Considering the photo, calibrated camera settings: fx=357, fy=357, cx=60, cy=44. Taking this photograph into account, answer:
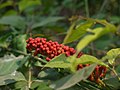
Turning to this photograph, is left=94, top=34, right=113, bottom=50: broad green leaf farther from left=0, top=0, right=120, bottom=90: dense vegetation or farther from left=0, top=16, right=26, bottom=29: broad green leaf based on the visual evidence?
left=0, top=0, right=120, bottom=90: dense vegetation

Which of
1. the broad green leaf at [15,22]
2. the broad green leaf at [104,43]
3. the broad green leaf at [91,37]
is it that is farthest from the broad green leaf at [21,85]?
the broad green leaf at [104,43]

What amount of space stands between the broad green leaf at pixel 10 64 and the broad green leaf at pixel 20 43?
0.12 meters

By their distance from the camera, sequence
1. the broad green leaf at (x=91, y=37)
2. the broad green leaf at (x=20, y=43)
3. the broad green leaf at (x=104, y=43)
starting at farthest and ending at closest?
1. the broad green leaf at (x=104, y=43)
2. the broad green leaf at (x=20, y=43)
3. the broad green leaf at (x=91, y=37)

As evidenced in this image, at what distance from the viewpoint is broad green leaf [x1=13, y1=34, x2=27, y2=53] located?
4.13 feet

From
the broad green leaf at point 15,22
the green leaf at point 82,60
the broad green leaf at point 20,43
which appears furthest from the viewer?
the broad green leaf at point 15,22

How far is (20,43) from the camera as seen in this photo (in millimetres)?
1288

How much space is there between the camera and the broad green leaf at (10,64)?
105 cm

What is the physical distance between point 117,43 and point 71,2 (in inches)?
27.9

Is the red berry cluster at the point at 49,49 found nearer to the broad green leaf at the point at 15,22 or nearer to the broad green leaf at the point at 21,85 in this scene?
the broad green leaf at the point at 21,85

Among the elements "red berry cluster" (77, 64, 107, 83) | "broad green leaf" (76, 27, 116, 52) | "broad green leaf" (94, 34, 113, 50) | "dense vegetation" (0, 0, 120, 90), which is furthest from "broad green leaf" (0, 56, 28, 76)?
"broad green leaf" (94, 34, 113, 50)

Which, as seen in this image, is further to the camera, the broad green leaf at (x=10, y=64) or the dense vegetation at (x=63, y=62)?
the broad green leaf at (x=10, y=64)

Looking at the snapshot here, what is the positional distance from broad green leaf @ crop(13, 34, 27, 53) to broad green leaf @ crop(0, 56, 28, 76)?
0.40 ft

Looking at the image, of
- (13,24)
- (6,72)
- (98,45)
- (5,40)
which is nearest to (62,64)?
(6,72)

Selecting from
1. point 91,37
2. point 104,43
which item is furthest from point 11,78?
point 104,43
